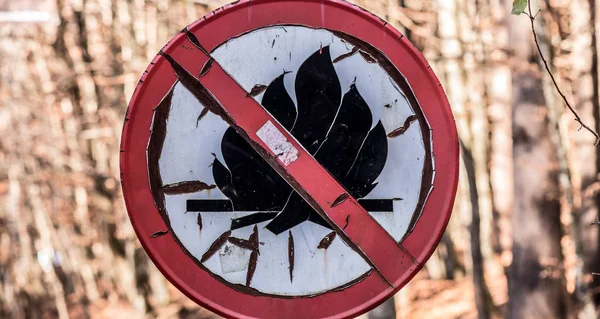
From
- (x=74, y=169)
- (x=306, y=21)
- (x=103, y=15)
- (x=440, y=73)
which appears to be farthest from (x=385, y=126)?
(x=440, y=73)

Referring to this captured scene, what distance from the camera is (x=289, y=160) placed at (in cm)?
218

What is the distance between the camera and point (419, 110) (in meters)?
2.22

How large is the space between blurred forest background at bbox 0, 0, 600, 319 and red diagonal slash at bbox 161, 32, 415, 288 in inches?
150

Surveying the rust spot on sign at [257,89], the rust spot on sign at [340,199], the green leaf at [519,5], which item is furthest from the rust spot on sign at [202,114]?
the green leaf at [519,5]

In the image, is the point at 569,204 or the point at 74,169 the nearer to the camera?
the point at 569,204

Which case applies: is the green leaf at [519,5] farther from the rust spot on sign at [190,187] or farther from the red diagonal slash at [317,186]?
the rust spot on sign at [190,187]

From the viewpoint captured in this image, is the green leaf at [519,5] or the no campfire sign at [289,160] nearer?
the no campfire sign at [289,160]

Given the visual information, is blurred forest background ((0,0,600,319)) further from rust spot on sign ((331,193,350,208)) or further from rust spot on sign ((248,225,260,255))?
rust spot on sign ((248,225,260,255))

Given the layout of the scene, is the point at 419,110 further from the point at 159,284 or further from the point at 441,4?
the point at 159,284

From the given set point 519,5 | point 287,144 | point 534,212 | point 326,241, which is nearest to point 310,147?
point 287,144

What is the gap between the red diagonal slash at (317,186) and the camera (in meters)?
2.17

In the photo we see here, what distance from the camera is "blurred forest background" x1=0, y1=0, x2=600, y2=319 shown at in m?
6.59

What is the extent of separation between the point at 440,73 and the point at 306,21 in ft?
40.7

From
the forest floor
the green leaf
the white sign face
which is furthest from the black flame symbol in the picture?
the forest floor
